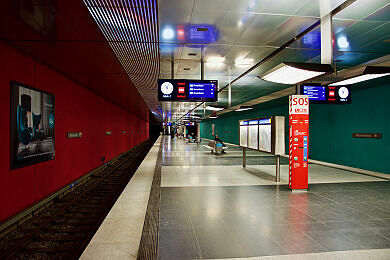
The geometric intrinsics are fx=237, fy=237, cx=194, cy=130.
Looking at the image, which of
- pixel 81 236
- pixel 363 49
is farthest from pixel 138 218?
pixel 363 49

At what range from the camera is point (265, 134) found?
7.90 metres

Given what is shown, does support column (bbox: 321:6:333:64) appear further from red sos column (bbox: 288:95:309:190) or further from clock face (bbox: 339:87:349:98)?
clock face (bbox: 339:87:349:98)

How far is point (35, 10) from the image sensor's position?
340 cm

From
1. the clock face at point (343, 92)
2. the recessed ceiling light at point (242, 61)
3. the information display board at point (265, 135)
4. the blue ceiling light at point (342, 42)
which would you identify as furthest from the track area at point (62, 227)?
the clock face at point (343, 92)

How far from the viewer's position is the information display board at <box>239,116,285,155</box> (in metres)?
7.19

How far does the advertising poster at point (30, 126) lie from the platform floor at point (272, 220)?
3.11m

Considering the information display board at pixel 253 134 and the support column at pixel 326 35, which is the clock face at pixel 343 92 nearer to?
the information display board at pixel 253 134

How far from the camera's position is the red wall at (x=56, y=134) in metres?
4.52

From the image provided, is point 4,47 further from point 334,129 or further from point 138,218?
point 334,129

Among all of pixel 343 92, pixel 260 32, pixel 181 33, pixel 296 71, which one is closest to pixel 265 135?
pixel 260 32

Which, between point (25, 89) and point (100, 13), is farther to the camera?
point (25, 89)

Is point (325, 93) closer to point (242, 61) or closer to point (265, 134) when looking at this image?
point (265, 134)

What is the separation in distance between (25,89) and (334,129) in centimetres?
1225

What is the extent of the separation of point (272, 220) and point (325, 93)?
6654 mm
